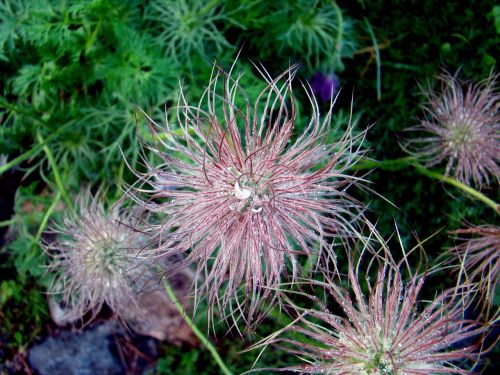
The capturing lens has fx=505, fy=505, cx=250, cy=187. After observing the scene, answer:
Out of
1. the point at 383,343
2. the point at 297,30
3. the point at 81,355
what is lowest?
the point at 81,355

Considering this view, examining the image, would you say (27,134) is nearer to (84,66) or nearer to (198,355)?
(84,66)

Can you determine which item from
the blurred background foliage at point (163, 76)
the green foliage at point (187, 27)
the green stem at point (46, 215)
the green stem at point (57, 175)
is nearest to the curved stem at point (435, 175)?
the blurred background foliage at point (163, 76)

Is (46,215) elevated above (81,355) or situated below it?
above

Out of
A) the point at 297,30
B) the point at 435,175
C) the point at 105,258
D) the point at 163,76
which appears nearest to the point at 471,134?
the point at 435,175

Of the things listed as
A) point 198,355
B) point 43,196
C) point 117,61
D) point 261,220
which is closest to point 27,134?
point 43,196

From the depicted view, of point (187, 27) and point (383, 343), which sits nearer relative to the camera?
point (383, 343)

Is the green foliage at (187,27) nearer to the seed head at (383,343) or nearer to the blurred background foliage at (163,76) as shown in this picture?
the blurred background foliage at (163,76)

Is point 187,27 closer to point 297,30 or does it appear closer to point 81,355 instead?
point 297,30
